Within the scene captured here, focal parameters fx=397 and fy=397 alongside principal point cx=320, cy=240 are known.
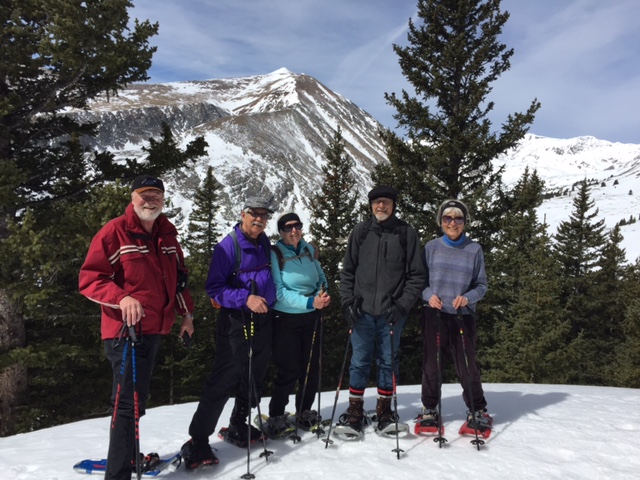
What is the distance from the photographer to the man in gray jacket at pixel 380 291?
15.3ft

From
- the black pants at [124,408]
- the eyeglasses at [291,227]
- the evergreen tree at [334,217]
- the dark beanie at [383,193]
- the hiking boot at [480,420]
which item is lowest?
the hiking boot at [480,420]

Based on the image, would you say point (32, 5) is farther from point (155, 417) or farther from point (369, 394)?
point (369, 394)

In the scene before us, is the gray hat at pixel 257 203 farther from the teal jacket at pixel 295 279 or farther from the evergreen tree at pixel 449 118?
the evergreen tree at pixel 449 118

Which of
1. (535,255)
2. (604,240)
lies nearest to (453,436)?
(535,255)

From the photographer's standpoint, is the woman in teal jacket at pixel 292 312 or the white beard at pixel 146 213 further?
the woman in teal jacket at pixel 292 312

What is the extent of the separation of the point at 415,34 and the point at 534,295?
1189cm

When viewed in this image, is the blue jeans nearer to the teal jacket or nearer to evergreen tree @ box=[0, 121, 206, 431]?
the teal jacket

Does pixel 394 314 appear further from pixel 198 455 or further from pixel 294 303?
pixel 198 455

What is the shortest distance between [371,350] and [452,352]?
1052 mm

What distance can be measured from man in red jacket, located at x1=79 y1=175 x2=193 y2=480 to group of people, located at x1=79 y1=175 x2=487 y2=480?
0.6 inches

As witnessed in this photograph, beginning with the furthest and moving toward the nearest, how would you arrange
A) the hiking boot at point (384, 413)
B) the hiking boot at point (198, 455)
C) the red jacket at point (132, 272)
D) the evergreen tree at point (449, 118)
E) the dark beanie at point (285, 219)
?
the evergreen tree at point (449, 118), the hiking boot at point (384, 413), the dark beanie at point (285, 219), the hiking boot at point (198, 455), the red jacket at point (132, 272)

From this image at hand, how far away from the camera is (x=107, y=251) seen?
11.1 ft

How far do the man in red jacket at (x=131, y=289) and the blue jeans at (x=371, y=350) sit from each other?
7.22ft

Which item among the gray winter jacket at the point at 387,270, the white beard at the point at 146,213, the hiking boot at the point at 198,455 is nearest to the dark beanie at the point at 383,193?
the gray winter jacket at the point at 387,270
